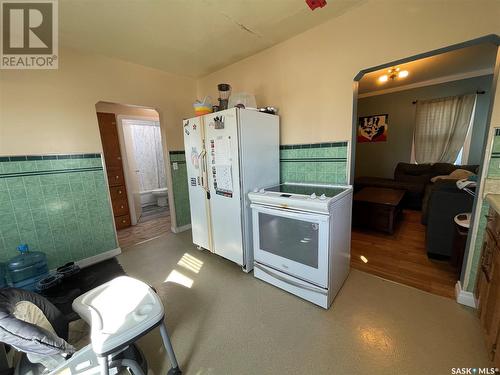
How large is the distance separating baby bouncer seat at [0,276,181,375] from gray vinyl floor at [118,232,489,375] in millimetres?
332

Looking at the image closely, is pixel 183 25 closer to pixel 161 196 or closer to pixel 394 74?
pixel 394 74

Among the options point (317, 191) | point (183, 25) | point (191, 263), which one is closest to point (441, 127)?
point (317, 191)

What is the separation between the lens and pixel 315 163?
2.28m

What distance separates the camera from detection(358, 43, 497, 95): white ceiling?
2952 mm

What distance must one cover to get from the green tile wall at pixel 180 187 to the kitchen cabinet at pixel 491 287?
3490mm

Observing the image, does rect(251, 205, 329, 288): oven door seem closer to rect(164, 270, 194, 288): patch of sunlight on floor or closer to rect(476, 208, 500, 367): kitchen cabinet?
rect(164, 270, 194, 288): patch of sunlight on floor

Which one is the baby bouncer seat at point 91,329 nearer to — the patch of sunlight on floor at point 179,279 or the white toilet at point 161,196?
the patch of sunlight on floor at point 179,279

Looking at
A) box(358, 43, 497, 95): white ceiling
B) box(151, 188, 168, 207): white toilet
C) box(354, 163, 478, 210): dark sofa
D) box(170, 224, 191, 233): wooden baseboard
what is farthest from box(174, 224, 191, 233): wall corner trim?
box(358, 43, 497, 95): white ceiling

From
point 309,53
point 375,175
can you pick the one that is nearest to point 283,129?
point 309,53

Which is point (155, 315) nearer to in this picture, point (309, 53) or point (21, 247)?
point (21, 247)

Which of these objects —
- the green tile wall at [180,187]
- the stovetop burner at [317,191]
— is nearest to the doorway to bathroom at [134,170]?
the green tile wall at [180,187]

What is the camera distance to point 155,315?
1.08m

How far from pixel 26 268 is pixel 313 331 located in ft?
8.97

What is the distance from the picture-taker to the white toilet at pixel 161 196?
5016 mm
